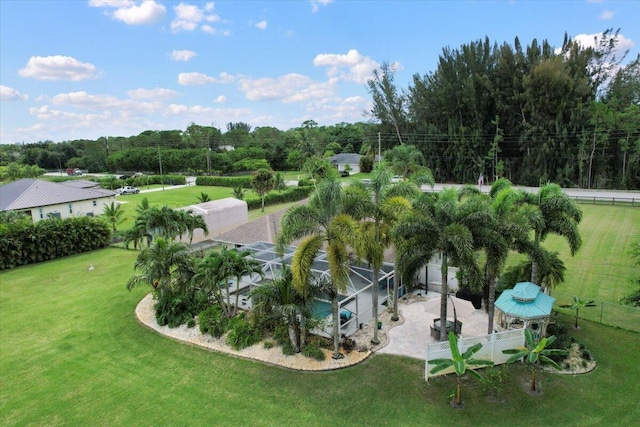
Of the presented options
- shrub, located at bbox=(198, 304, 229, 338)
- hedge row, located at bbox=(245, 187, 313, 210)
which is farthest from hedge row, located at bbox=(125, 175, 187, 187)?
shrub, located at bbox=(198, 304, 229, 338)

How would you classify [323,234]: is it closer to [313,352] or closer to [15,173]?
[313,352]

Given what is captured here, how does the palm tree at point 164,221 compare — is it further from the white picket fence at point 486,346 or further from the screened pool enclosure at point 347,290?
the white picket fence at point 486,346

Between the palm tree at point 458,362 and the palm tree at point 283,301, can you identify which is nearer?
the palm tree at point 458,362

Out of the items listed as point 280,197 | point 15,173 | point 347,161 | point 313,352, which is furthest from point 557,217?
point 15,173

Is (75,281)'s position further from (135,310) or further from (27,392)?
(27,392)

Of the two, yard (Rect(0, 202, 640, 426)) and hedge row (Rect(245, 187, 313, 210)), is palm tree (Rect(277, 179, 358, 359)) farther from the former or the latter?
hedge row (Rect(245, 187, 313, 210))

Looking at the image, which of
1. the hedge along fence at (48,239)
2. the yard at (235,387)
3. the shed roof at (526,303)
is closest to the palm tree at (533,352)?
the yard at (235,387)

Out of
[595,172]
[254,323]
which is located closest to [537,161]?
[595,172]
